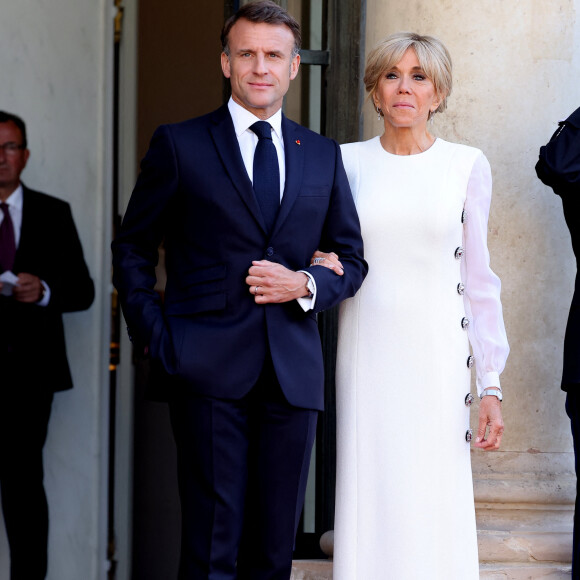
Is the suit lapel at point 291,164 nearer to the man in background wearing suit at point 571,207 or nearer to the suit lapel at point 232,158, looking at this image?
the suit lapel at point 232,158

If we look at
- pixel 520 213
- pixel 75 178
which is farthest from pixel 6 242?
pixel 520 213

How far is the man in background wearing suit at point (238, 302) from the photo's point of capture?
289cm

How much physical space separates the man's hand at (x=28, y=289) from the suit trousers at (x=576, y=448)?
97.7 inches

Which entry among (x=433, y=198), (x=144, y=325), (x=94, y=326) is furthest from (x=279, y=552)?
(x=94, y=326)

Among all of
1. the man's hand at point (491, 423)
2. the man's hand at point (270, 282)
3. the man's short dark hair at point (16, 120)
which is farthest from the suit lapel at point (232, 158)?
the man's short dark hair at point (16, 120)

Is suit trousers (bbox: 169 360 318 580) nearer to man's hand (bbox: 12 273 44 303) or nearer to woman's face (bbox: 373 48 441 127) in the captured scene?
woman's face (bbox: 373 48 441 127)

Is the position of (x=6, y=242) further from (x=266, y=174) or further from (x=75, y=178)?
(x=266, y=174)

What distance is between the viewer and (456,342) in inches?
129

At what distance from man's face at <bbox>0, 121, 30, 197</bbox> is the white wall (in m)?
0.30

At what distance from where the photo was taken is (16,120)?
530 centimetres

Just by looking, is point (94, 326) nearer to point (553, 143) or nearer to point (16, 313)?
point (16, 313)

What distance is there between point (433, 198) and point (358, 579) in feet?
3.54

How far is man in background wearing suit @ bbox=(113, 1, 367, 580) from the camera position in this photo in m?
2.89

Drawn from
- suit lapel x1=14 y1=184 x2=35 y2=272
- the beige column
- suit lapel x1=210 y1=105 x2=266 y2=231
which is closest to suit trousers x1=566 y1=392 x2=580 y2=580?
the beige column
